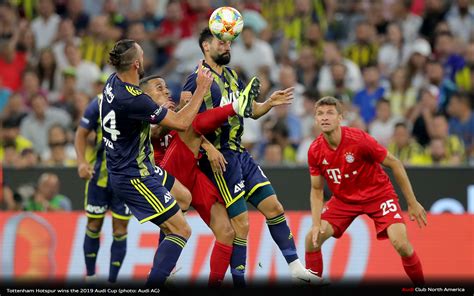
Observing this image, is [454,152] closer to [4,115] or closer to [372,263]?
[372,263]

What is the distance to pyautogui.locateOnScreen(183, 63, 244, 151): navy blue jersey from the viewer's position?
11.1 m

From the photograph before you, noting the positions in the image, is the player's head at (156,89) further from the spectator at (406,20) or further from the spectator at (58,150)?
the spectator at (406,20)

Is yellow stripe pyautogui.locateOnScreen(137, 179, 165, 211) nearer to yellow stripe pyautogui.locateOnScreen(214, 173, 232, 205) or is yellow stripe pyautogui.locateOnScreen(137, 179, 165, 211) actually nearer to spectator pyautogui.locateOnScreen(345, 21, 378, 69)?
yellow stripe pyautogui.locateOnScreen(214, 173, 232, 205)

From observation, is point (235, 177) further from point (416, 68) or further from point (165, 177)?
point (416, 68)

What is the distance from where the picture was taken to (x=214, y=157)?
436 inches

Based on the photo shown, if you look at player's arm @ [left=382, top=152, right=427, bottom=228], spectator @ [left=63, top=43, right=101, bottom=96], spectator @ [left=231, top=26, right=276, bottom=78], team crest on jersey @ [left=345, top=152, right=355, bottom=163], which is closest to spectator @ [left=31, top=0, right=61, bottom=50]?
spectator @ [left=63, top=43, right=101, bottom=96]

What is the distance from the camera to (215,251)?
11.2 metres

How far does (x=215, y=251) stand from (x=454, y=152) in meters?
6.41

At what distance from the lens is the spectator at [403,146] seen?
16406 mm

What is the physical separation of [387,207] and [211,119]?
7.10 feet

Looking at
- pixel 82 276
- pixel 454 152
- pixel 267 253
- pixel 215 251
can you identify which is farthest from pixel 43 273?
pixel 454 152

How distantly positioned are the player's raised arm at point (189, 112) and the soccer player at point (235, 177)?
1.73 feet

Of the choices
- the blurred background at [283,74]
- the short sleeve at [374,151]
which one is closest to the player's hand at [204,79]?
the short sleeve at [374,151]

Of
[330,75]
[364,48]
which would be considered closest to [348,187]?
[330,75]
